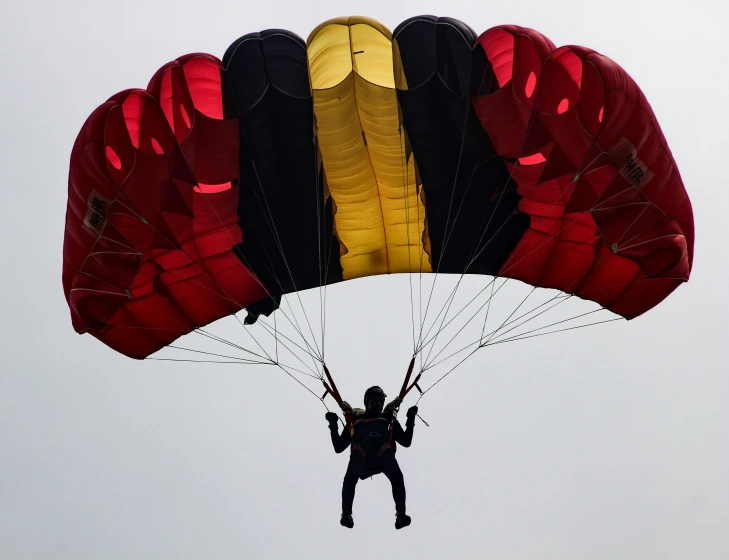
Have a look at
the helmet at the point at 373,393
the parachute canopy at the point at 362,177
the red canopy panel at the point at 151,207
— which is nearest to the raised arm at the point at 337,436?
the helmet at the point at 373,393

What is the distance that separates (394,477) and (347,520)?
0.63 meters

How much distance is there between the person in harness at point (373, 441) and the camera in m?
13.1

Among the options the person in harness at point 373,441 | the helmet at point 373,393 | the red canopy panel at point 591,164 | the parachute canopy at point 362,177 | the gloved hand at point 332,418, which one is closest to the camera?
the red canopy panel at point 591,164

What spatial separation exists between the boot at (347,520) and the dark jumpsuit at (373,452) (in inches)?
1.1

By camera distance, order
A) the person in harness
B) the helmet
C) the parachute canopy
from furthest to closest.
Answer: the helmet
the person in harness
the parachute canopy

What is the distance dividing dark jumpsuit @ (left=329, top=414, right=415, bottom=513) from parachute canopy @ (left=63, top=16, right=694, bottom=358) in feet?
6.69

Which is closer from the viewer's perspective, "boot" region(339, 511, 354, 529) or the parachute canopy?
"boot" region(339, 511, 354, 529)

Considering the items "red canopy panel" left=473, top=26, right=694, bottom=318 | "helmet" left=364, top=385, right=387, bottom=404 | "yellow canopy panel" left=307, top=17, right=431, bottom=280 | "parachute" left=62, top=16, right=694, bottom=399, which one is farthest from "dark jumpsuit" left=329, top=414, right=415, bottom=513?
"red canopy panel" left=473, top=26, right=694, bottom=318

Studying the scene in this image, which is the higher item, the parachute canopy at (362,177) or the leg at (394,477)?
the parachute canopy at (362,177)

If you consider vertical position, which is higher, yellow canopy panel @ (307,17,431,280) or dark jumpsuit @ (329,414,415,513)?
yellow canopy panel @ (307,17,431,280)

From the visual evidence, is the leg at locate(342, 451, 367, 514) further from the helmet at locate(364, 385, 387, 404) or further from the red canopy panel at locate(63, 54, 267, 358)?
the red canopy panel at locate(63, 54, 267, 358)

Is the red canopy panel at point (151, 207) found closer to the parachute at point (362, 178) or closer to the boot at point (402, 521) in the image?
the parachute at point (362, 178)

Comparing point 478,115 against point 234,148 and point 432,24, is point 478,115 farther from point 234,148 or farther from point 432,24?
point 234,148

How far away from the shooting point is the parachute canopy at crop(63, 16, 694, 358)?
1297 centimetres
